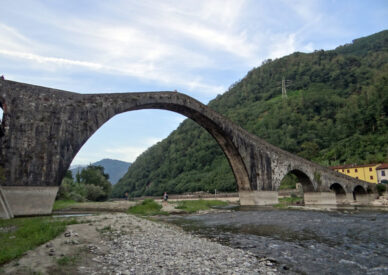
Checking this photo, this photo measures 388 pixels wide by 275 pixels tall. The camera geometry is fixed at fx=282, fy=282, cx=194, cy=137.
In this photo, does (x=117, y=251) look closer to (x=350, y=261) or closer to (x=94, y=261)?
(x=94, y=261)

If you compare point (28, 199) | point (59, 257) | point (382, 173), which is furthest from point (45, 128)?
point (382, 173)

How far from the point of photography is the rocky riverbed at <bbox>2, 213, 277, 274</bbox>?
5.14 metres

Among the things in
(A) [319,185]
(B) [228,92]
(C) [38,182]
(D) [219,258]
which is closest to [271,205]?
(A) [319,185]

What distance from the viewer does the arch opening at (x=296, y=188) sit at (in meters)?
34.5

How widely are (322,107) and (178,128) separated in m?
59.3

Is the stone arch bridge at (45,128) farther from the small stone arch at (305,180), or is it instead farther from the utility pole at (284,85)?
the utility pole at (284,85)

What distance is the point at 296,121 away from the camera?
94.1 meters

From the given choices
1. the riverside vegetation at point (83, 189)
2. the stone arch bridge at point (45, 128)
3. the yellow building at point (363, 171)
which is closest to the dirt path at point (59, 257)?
the stone arch bridge at point (45, 128)

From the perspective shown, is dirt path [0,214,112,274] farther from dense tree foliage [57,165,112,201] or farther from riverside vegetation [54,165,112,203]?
dense tree foliage [57,165,112,201]

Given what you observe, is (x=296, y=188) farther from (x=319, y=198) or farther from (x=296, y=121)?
(x=296, y=121)

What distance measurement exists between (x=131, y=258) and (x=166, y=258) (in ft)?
2.58

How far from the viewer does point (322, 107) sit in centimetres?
9944

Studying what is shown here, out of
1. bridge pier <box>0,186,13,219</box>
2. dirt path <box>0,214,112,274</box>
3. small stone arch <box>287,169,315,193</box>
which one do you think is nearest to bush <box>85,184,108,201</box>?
small stone arch <box>287,169,315,193</box>

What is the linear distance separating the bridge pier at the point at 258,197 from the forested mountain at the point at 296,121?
129 feet
